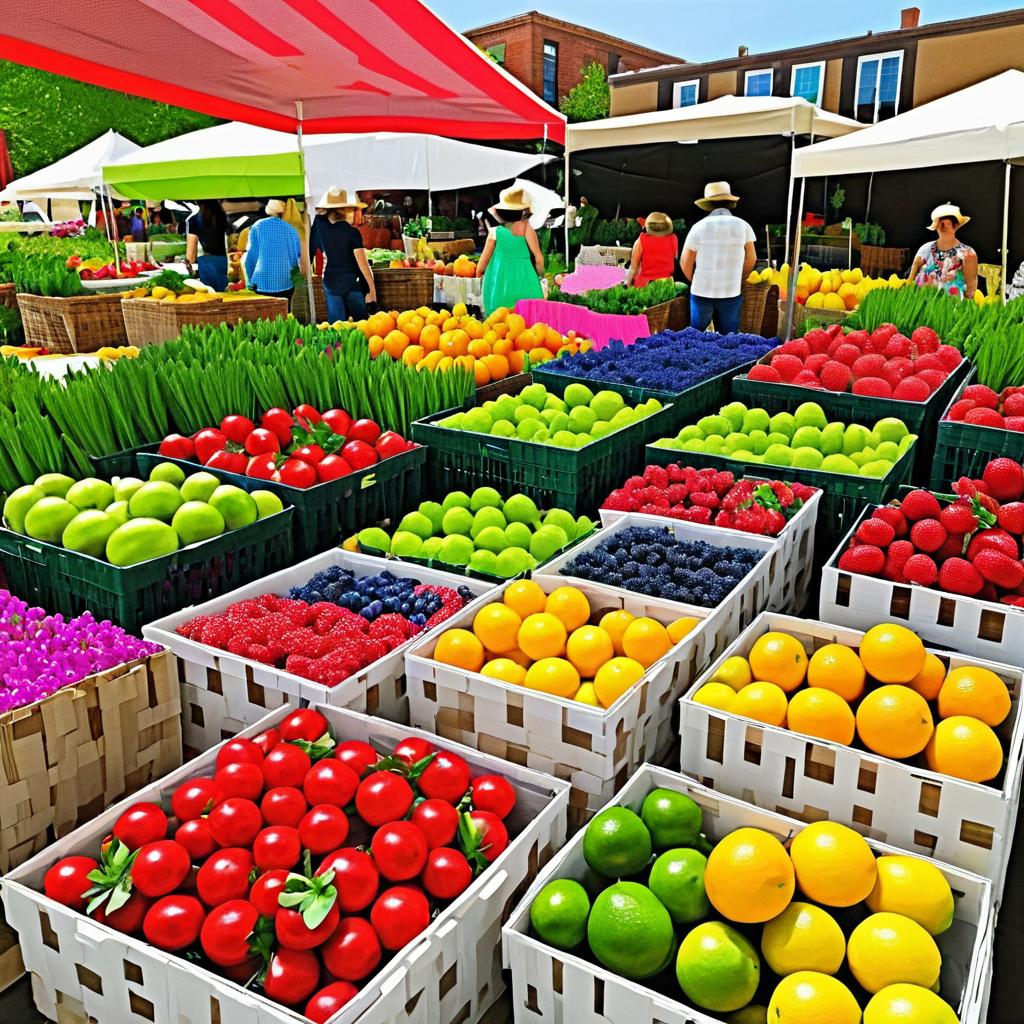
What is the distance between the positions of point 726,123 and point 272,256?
3.93m

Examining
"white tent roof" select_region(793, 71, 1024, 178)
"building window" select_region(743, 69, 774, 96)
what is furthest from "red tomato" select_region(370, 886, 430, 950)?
"building window" select_region(743, 69, 774, 96)

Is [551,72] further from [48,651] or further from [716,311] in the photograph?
[48,651]

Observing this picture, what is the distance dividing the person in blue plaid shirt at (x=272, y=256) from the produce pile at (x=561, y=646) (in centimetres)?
595

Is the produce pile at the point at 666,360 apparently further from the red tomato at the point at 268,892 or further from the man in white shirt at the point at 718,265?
the red tomato at the point at 268,892

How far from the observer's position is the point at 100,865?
63.9 inches

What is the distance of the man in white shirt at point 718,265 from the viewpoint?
22.7 ft

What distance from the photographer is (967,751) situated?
1.79 metres

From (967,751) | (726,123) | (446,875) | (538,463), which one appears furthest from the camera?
(726,123)

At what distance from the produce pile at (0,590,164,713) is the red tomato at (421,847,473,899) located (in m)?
0.88

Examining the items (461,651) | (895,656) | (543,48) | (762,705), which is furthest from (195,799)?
(543,48)

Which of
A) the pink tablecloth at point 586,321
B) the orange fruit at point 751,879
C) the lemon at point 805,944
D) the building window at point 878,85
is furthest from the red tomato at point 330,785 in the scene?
the building window at point 878,85

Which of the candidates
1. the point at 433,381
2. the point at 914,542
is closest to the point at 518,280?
the point at 433,381

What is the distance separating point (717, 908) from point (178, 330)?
565 centimetres

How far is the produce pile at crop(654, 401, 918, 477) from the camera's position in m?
3.11
